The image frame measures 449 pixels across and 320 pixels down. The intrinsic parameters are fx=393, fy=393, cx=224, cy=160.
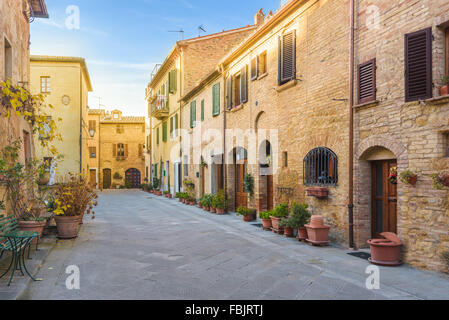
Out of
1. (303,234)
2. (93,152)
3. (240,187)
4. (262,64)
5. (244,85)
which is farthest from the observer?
(93,152)

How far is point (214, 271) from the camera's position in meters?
6.43

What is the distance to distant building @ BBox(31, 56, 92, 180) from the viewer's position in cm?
2591

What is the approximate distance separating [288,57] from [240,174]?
565cm

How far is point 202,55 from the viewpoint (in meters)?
23.3

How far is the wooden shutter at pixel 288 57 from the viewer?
10.7 meters

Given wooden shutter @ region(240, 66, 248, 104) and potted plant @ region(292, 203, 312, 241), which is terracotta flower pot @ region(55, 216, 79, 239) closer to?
potted plant @ region(292, 203, 312, 241)

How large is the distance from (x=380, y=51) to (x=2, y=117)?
768 cm

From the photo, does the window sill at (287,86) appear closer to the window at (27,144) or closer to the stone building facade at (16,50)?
the stone building facade at (16,50)

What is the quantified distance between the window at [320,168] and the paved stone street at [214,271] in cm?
159

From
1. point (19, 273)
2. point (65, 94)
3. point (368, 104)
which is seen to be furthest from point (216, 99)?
point (65, 94)

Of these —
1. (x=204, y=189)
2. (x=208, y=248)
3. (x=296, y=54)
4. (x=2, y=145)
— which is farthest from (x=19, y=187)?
(x=204, y=189)

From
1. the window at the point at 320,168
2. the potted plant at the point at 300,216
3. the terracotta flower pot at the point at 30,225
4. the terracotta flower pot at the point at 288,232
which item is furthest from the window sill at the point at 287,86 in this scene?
the terracotta flower pot at the point at 30,225

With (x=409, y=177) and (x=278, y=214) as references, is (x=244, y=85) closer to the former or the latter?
(x=278, y=214)
